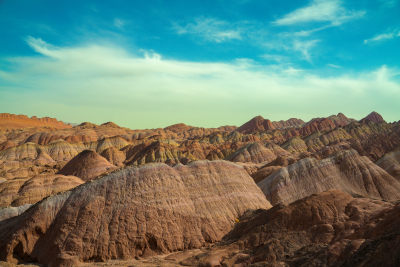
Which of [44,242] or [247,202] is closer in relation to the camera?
[44,242]

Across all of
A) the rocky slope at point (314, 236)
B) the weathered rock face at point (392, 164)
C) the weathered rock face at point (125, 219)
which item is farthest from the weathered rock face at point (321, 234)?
the weathered rock face at point (392, 164)

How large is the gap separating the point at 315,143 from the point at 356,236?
406ft

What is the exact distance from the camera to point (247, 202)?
34.2 meters

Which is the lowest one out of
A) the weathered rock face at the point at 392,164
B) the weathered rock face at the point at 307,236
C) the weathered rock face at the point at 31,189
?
the weathered rock face at the point at 31,189

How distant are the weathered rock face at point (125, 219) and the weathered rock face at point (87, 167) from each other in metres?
42.4

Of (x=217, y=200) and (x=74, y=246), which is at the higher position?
(x=217, y=200)

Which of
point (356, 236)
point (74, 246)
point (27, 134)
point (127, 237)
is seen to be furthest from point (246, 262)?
point (27, 134)

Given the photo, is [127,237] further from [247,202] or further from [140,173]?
[247,202]

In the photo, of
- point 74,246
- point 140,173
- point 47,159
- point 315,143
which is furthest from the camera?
point 315,143

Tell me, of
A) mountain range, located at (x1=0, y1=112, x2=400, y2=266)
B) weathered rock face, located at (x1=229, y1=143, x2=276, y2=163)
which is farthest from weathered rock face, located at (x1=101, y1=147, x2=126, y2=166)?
mountain range, located at (x1=0, y1=112, x2=400, y2=266)

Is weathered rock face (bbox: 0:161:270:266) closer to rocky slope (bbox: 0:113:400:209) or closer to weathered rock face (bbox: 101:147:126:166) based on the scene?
rocky slope (bbox: 0:113:400:209)

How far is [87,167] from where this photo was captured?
7356cm

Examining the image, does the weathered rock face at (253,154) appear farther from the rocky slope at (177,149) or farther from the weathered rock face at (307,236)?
the weathered rock face at (307,236)

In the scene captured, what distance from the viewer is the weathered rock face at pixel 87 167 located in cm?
7188
